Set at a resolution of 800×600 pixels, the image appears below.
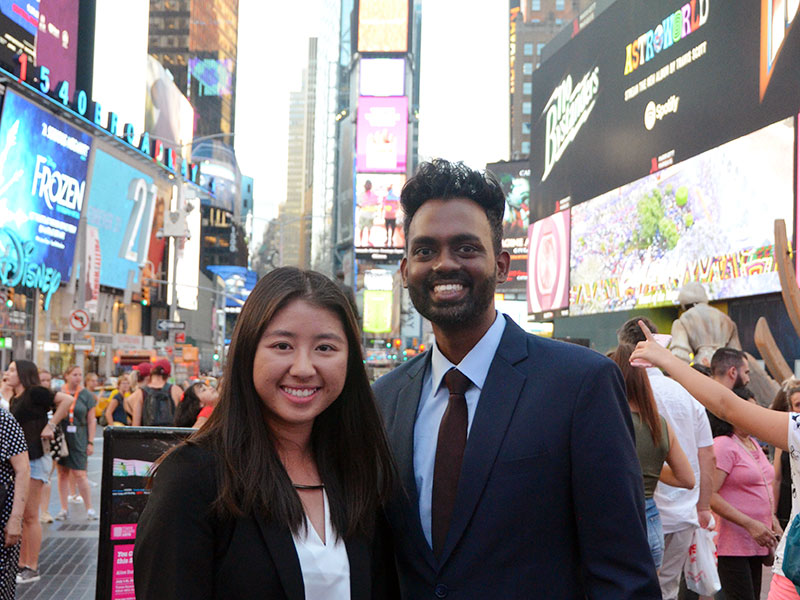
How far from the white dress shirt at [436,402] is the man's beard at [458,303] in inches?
3.9

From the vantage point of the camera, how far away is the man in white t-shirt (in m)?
5.66

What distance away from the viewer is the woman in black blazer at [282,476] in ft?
7.77

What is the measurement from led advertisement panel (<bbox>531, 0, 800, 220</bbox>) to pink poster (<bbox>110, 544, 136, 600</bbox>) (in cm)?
1712

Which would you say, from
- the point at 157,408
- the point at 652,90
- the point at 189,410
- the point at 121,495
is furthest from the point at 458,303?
the point at 652,90

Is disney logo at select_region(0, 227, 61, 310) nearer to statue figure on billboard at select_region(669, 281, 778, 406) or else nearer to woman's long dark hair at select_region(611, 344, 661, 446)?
statue figure on billboard at select_region(669, 281, 778, 406)

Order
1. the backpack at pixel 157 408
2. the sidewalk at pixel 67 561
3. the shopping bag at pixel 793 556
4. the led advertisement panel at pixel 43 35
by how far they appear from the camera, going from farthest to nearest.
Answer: the led advertisement panel at pixel 43 35 → the backpack at pixel 157 408 → the sidewalk at pixel 67 561 → the shopping bag at pixel 793 556

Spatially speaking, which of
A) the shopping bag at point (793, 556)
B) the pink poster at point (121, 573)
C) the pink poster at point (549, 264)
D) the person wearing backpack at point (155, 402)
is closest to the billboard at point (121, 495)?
the pink poster at point (121, 573)

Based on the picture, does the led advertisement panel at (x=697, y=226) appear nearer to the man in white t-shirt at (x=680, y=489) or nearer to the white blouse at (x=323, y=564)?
the man in white t-shirt at (x=680, y=489)

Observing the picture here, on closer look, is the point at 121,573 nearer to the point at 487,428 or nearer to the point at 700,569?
the point at 487,428

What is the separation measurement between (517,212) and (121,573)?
63630 mm

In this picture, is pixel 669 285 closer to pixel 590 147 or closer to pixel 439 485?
pixel 590 147

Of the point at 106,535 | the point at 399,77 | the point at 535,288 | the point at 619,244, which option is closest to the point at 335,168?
the point at 399,77

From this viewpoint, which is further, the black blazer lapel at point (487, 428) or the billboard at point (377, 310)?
the billboard at point (377, 310)

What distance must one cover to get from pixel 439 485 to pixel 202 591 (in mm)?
716
